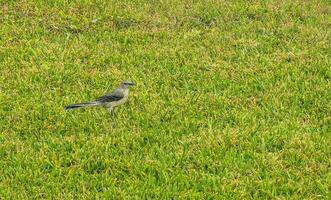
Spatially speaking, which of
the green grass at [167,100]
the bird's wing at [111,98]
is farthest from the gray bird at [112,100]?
the green grass at [167,100]

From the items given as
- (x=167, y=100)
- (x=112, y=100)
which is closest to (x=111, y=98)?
(x=112, y=100)

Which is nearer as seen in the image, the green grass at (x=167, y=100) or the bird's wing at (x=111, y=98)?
the green grass at (x=167, y=100)

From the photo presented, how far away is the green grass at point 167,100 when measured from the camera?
5871mm

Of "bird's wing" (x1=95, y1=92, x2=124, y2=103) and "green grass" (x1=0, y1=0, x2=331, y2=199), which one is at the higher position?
"bird's wing" (x1=95, y1=92, x2=124, y2=103)

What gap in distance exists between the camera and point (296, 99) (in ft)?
25.5

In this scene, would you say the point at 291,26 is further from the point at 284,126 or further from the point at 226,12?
the point at 284,126

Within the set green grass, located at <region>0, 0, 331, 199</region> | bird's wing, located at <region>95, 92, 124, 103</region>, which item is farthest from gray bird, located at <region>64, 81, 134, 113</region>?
green grass, located at <region>0, 0, 331, 199</region>

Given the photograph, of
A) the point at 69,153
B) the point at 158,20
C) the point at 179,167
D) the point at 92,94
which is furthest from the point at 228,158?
the point at 158,20

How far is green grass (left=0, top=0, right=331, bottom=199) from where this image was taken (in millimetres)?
5871

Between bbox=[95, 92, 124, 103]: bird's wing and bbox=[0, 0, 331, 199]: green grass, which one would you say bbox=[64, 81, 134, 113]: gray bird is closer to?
bbox=[95, 92, 124, 103]: bird's wing

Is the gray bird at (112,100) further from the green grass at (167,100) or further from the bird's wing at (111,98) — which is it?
the green grass at (167,100)

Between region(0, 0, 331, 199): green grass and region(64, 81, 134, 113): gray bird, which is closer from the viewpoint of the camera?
region(0, 0, 331, 199): green grass

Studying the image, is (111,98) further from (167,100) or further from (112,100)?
(167,100)

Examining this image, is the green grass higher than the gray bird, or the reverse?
the gray bird
